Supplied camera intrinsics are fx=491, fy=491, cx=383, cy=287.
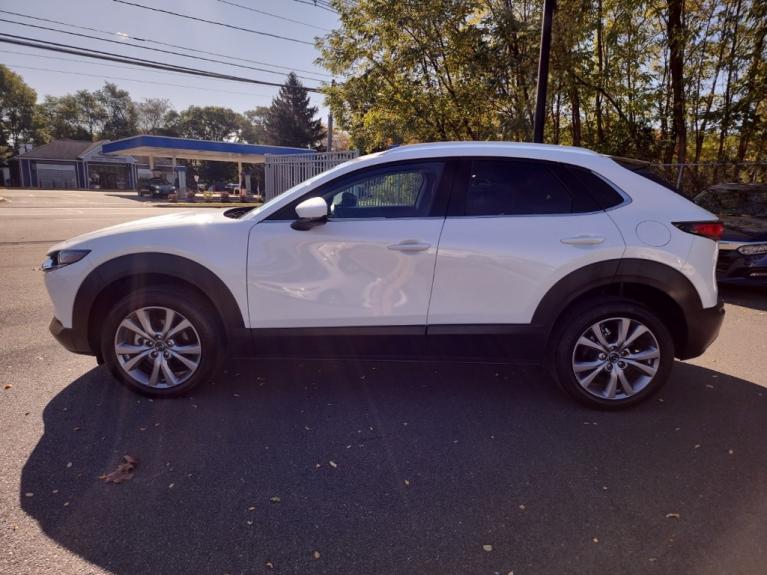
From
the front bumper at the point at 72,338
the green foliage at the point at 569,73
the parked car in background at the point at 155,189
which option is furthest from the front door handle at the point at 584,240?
the parked car in background at the point at 155,189

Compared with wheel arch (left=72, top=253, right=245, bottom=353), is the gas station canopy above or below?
above

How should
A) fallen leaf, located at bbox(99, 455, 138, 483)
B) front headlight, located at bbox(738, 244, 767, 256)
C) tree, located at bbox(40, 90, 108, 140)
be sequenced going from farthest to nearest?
tree, located at bbox(40, 90, 108, 140), front headlight, located at bbox(738, 244, 767, 256), fallen leaf, located at bbox(99, 455, 138, 483)

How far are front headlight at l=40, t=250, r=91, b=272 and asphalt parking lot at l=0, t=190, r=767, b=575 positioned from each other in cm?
92

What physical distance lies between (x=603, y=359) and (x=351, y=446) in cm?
184

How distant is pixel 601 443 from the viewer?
305 centimetres

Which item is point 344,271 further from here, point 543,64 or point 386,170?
point 543,64

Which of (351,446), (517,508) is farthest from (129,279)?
(517,508)

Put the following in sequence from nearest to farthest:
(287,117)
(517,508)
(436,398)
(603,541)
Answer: (603,541)
(517,508)
(436,398)
(287,117)

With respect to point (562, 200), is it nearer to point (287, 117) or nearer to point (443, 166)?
point (443, 166)

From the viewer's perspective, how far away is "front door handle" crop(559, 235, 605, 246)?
10.7 feet

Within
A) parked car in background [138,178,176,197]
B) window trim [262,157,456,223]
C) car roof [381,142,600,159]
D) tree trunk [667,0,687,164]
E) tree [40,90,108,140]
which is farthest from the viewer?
tree [40,90,108,140]

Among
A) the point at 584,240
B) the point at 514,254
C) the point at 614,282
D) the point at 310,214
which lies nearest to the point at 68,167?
the point at 310,214

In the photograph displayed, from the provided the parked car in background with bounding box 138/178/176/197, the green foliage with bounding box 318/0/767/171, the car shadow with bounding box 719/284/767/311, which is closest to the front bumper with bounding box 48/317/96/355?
the car shadow with bounding box 719/284/767/311

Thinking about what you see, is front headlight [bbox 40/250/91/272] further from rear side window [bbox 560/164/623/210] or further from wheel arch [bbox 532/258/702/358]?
rear side window [bbox 560/164/623/210]
